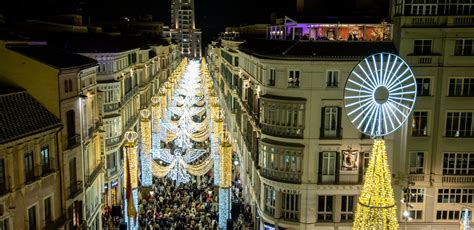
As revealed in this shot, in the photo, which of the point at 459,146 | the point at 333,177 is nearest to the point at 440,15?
the point at 459,146

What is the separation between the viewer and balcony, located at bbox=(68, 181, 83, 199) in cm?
2929

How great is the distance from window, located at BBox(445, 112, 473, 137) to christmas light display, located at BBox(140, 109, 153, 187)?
23.1m

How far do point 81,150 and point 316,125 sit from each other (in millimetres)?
13863

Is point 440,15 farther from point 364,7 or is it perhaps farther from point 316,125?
point 364,7

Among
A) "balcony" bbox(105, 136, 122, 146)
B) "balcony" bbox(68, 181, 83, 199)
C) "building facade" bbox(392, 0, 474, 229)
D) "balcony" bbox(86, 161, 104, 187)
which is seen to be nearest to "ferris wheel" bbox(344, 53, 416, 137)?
"building facade" bbox(392, 0, 474, 229)

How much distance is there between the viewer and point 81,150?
30.5m

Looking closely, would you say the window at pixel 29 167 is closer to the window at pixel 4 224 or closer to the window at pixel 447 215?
the window at pixel 4 224

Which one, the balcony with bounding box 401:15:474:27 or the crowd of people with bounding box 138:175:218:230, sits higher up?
the balcony with bounding box 401:15:474:27

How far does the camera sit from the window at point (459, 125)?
33375mm

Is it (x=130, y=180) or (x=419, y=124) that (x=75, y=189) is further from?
(x=419, y=124)

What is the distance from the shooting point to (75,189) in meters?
29.9

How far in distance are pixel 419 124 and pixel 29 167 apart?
73.6ft

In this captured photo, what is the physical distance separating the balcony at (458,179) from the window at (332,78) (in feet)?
29.4

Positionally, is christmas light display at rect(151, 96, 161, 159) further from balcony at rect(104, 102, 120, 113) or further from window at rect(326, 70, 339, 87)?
window at rect(326, 70, 339, 87)
